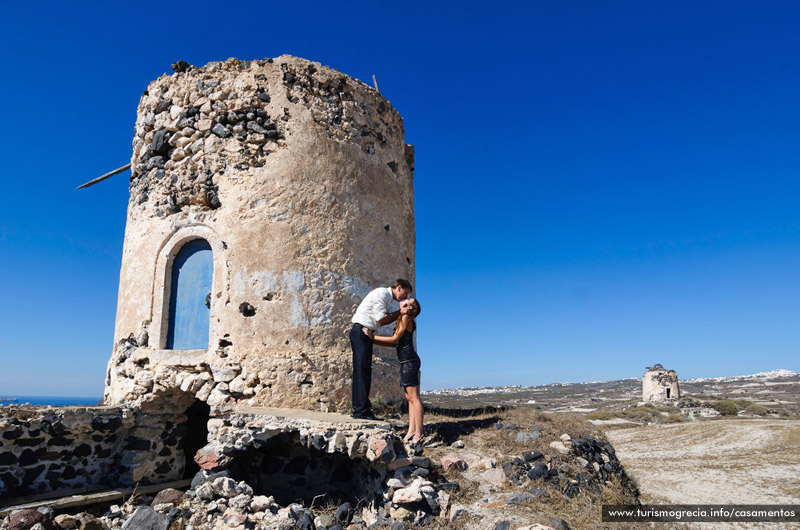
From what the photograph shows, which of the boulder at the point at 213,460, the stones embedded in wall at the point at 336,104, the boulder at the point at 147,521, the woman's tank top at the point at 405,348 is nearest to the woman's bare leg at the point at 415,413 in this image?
the woman's tank top at the point at 405,348

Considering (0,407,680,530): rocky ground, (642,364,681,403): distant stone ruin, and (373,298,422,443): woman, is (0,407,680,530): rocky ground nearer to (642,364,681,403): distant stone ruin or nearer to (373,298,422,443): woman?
(373,298,422,443): woman

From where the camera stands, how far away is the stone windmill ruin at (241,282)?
20.4 feet

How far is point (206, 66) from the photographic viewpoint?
311 inches

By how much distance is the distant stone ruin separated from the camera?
2770cm

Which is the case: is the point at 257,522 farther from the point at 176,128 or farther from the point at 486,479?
the point at 176,128

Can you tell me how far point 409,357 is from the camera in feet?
19.3

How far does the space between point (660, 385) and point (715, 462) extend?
57.3ft

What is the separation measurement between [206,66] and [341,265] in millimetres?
3670

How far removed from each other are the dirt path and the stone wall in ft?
15.9

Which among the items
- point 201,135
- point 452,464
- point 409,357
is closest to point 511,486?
point 452,464

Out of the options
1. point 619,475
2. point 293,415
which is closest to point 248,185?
point 293,415

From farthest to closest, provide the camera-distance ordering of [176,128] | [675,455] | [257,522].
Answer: [675,455] → [176,128] → [257,522]

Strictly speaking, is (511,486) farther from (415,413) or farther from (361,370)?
(361,370)

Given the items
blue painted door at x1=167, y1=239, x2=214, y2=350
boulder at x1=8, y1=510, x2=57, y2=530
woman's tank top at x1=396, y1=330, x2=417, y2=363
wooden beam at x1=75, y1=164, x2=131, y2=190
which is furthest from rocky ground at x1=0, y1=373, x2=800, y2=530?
wooden beam at x1=75, y1=164, x2=131, y2=190
